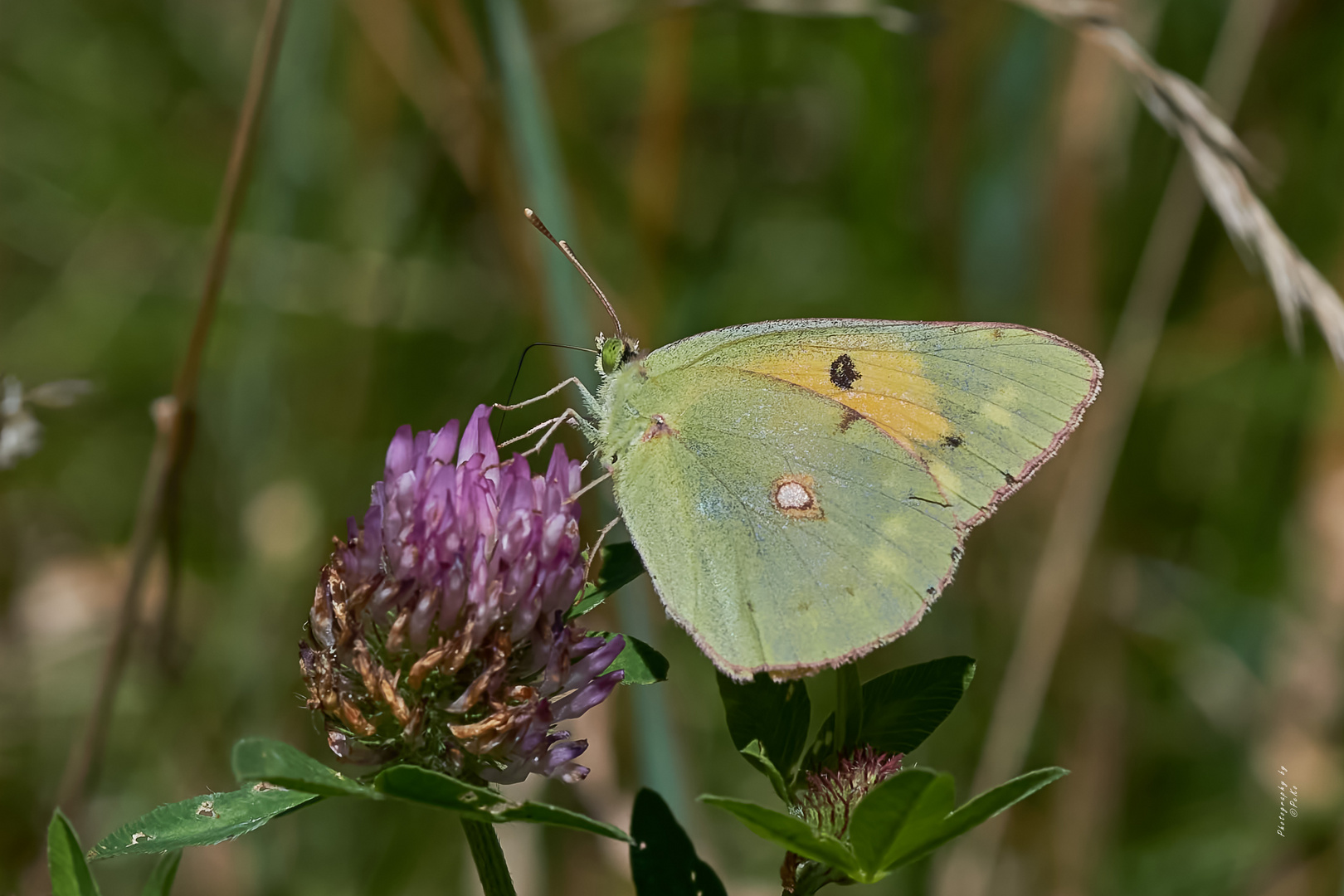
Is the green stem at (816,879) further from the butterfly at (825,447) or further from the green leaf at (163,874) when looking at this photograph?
the green leaf at (163,874)

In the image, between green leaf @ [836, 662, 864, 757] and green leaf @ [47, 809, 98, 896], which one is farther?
green leaf @ [836, 662, 864, 757]

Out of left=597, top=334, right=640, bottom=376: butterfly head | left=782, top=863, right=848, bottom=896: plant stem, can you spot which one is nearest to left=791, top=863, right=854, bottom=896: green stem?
left=782, top=863, right=848, bottom=896: plant stem

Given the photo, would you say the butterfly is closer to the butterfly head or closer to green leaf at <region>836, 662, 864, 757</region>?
the butterfly head

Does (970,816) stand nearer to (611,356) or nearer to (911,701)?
(911,701)

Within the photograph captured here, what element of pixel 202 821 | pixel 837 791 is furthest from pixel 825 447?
pixel 202 821

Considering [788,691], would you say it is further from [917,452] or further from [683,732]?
[683,732]

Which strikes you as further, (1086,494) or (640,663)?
(1086,494)
